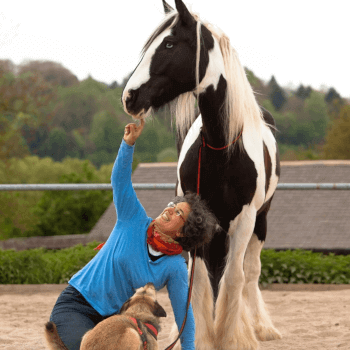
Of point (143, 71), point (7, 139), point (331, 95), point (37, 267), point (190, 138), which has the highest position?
point (143, 71)

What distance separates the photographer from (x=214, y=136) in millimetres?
2859

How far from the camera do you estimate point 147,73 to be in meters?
2.50

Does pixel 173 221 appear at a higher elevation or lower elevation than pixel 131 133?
lower

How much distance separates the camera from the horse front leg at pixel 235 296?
298 cm

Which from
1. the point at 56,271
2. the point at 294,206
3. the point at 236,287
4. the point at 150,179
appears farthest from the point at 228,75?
the point at 294,206

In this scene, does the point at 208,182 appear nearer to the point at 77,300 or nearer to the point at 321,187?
the point at 77,300

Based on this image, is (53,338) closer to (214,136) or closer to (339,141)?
(214,136)

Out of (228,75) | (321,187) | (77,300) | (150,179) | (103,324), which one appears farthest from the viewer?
(150,179)

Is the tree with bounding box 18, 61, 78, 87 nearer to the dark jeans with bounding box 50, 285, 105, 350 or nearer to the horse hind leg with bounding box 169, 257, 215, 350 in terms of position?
Result: the horse hind leg with bounding box 169, 257, 215, 350

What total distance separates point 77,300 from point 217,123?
1194mm

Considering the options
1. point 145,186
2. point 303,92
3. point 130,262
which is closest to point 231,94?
point 130,262

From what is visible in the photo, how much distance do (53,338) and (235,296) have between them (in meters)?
1.25

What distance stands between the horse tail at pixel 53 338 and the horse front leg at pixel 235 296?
46.6 inches

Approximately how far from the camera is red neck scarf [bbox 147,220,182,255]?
2.23 m
